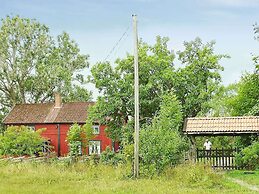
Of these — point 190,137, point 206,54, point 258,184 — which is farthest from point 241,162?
point 206,54

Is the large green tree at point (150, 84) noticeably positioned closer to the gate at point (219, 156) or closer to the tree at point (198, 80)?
the tree at point (198, 80)

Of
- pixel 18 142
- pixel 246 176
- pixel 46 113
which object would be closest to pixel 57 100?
pixel 46 113

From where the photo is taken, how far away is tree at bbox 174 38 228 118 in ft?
122

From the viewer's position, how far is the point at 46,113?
184ft

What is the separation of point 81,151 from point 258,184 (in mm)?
28348

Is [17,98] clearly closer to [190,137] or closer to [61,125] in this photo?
[61,125]

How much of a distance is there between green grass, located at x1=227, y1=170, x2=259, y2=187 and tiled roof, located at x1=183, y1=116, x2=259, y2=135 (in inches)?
95.8

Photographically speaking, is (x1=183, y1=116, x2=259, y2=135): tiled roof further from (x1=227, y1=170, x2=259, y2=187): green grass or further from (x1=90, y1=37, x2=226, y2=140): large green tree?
(x1=90, y1=37, x2=226, y2=140): large green tree

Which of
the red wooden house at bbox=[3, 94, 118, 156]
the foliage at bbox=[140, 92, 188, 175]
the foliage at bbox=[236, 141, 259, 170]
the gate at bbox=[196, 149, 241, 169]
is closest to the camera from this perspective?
the foliage at bbox=[140, 92, 188, 175]

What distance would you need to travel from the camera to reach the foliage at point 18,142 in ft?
146

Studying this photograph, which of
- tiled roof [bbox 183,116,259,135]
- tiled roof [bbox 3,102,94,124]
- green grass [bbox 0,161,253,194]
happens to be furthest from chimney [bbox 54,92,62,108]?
green grass [bbox 0,161,253,194]

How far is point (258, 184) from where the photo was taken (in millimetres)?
20141

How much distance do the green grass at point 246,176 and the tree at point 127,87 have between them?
449 inches

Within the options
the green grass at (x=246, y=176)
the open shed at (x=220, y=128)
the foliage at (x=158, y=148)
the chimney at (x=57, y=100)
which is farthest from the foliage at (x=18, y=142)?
the green grass at (x=246, y=176)
